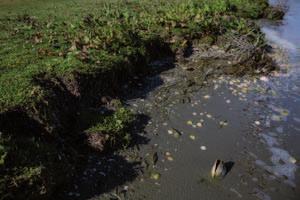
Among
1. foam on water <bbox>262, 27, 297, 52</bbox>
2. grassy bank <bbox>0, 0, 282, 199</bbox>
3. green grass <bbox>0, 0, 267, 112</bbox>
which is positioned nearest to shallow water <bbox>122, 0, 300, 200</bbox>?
grassy bank <bbox>0, 0, 282, 199</bbox>

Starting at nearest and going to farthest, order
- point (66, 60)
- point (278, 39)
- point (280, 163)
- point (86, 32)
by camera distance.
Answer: point (280, 163) < point (66, 60) < point (86, 32) < point (278, 39)

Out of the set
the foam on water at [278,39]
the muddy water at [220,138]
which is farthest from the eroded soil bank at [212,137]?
the foam on water at [278,39]

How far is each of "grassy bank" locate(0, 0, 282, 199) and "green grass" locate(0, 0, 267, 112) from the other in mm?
20

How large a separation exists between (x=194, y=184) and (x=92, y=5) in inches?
366

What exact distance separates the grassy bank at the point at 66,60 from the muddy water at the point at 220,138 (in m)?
0.83

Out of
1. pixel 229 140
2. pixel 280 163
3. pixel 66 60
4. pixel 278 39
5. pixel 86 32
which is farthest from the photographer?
pixel 278 39

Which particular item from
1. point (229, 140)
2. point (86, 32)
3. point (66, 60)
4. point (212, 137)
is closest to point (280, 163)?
point (229, 140)

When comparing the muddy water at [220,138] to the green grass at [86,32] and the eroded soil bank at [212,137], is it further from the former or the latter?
the green grass at [86,32]

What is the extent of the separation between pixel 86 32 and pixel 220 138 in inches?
190

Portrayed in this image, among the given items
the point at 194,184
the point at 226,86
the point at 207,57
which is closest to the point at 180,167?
the point at 194,184

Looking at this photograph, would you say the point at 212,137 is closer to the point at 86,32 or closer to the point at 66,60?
the point at 66,60

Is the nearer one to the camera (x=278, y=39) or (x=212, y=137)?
(x=212, y=137)

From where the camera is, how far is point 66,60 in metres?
8.20

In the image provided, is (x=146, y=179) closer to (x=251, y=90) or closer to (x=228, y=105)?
(x=228, y=105)
